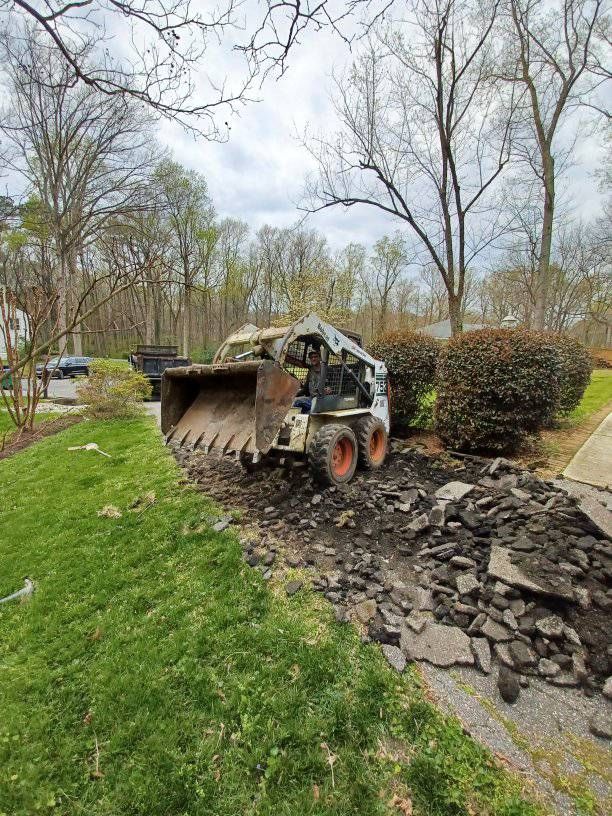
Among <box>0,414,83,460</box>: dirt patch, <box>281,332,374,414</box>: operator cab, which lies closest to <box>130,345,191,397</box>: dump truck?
<box>0,414,83,460</box>: dirt patch

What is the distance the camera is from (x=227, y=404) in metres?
4.40

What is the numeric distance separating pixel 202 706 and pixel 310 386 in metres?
3.75

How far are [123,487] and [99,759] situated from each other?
3.81 meters

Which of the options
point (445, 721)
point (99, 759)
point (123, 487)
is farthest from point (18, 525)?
point (445, 721)

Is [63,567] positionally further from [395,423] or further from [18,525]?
[395,423]

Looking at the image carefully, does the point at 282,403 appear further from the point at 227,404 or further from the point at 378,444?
the point at 378,444

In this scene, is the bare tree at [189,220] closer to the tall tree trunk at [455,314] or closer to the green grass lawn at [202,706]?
the tall tree trunk at [455,314]

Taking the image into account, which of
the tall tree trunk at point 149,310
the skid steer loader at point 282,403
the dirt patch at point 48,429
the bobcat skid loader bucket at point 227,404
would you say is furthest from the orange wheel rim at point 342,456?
the tall tree trunk at point 149,310

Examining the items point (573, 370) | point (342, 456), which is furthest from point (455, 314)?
point (342, 456)

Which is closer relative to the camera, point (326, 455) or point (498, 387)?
point (326, 455)

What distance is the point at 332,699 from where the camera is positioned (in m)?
2.04

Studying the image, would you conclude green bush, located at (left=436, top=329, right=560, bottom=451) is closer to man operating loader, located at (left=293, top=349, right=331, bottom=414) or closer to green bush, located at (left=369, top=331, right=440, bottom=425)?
green bush, located at (left=369, top=331, right=440, bottom=425)

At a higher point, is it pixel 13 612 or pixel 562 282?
pixel 562 282

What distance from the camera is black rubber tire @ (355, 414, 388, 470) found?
17.0 feet
